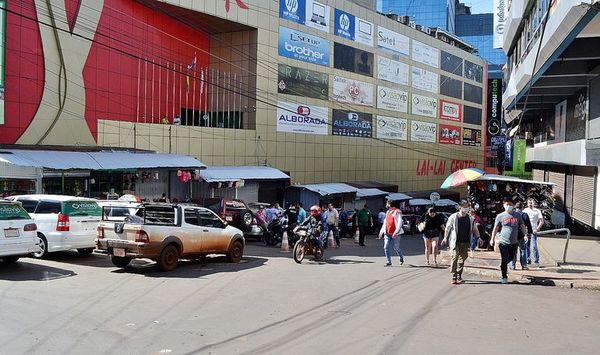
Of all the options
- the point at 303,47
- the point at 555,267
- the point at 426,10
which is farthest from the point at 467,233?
the point at 426,10

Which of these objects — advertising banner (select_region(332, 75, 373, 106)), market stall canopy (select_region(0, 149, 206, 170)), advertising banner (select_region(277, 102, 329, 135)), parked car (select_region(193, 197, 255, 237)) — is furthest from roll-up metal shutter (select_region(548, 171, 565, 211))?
market stall canopy (select_region(0, 149, 206, 170))

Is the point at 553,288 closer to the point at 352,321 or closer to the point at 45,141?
the point at 352,321

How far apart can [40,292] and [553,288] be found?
988 cm

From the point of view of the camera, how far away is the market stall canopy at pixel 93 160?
63.2 ft

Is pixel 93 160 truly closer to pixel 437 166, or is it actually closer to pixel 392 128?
pixel 392 128

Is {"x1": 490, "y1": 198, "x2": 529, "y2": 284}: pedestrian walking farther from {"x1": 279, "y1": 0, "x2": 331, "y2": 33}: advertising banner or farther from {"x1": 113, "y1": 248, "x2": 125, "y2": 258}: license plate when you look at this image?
{"x1": 279, "y1": 0, "x2": 331, "y2": 33}: advertising banner

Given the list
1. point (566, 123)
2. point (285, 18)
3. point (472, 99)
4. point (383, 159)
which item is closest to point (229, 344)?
point (566, 123)

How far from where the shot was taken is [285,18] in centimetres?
3653

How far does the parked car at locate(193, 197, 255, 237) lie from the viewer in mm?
21391

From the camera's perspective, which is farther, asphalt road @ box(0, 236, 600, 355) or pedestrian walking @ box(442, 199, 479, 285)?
pedestrian walking @ box(442, 199, 479, 285)

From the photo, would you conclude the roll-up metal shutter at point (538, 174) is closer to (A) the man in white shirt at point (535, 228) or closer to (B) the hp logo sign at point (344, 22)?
(B) the hp logo sign at point (344, 22)

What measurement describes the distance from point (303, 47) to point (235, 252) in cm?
2530

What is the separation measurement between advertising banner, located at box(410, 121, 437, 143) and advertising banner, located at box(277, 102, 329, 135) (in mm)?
15168

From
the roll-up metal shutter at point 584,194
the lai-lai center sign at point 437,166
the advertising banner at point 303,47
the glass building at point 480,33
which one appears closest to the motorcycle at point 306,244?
the roll-up metal shutter at point 584,194
